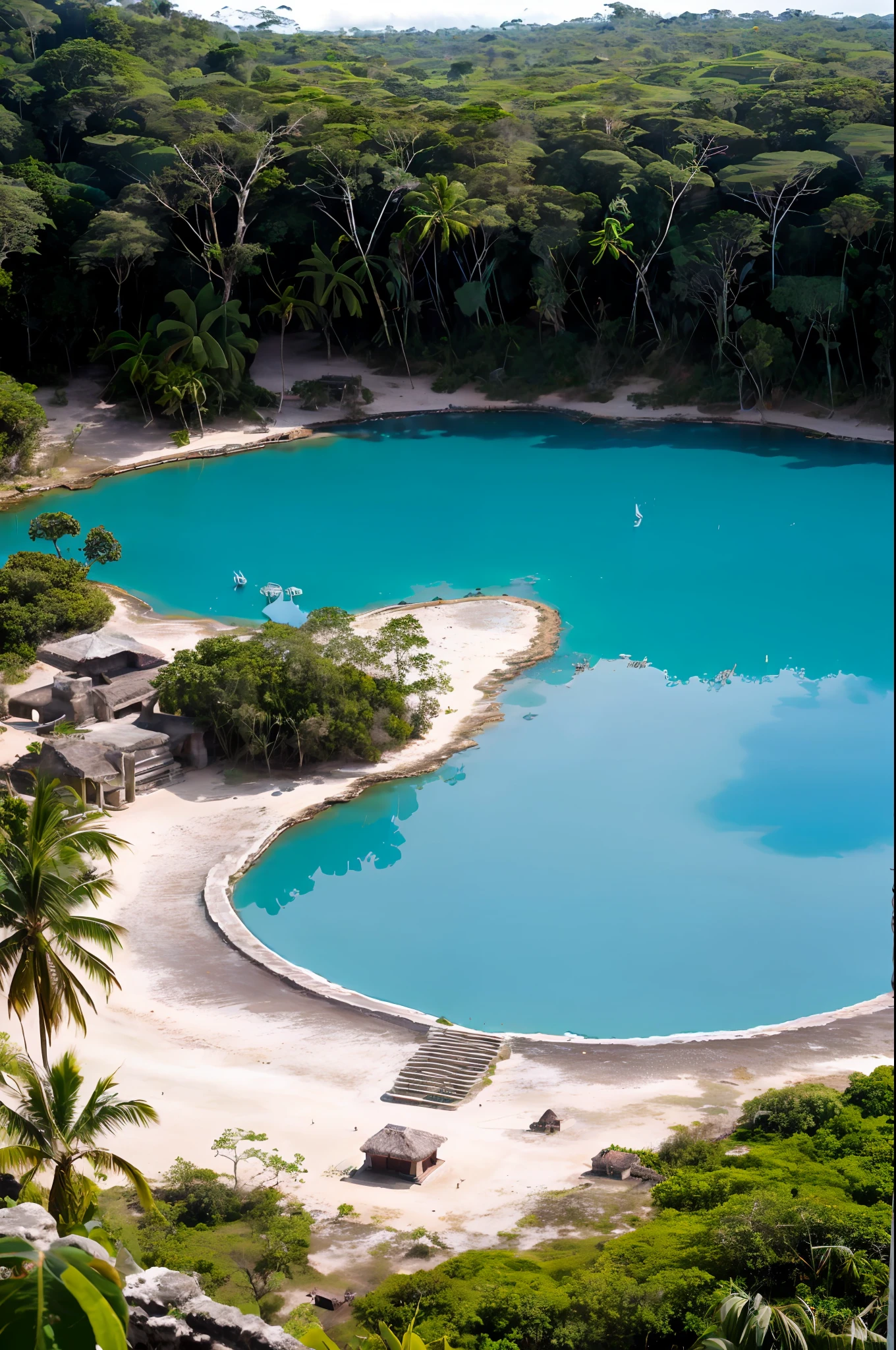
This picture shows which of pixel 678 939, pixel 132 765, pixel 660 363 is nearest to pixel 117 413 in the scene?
pixel 660 363

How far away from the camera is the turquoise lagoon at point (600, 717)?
838 inches

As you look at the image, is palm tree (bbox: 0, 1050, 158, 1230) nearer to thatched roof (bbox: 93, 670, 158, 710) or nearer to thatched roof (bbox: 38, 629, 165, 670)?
thatched roof (bbox: 93, 670, 158, 710)

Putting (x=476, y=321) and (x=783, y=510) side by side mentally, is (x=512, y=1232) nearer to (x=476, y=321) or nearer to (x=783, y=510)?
(x=783, y=510)

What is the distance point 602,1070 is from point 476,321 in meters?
36.7

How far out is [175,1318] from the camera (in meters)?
11.7

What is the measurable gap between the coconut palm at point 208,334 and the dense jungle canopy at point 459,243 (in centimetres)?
10

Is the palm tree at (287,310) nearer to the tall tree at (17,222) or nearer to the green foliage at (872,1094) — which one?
the tall tree at (17,222)

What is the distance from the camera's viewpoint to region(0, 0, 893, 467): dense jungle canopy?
149 ft

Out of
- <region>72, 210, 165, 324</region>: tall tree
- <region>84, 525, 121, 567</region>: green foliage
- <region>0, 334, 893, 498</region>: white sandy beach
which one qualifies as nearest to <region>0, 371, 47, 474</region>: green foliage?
<region>0, 334, 893, 498</region>: white sandy beach

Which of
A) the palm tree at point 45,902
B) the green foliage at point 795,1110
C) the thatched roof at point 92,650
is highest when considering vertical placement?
the palm tree at point 45,902

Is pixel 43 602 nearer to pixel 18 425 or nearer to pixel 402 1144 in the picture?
pixel 18 425

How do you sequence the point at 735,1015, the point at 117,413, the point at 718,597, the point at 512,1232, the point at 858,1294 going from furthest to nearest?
the point at 117,413
the point at 718,597
the point at 735,1015
the point at 512,1232
the point at 858,1294

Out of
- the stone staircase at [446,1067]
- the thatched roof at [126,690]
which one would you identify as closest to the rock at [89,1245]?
the stone staircase at [446,1067]

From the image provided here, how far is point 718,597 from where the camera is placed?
35.7m
